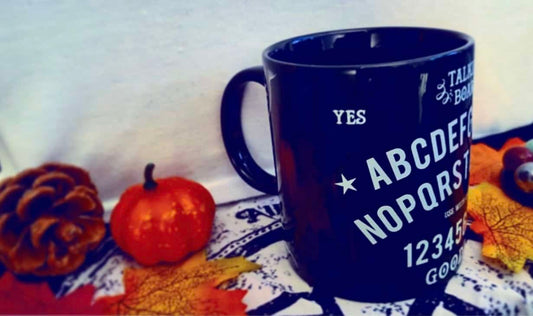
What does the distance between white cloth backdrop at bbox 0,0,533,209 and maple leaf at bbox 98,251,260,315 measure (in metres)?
0.12

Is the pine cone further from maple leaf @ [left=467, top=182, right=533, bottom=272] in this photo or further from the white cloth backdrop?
maple leaf @ [left=467, top=182, right=533, bottom=272]

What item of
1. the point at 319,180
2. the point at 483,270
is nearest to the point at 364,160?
the point at 319,180

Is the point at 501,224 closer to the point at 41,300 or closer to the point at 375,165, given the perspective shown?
the point at 375,165

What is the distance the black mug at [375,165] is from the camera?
12.1 inches

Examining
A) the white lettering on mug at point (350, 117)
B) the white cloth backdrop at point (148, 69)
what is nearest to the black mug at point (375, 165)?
the white lettering on mug at point (350, 117)

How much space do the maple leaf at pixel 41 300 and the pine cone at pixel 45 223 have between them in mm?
15

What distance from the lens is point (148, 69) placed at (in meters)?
0.48

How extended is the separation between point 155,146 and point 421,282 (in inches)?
11.6

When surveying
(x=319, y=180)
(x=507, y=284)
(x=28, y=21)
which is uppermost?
(x=28, y=21)

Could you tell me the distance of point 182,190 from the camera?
46 centimetres

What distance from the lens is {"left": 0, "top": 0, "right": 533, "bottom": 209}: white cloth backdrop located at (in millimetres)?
456

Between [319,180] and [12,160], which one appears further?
[12,160]

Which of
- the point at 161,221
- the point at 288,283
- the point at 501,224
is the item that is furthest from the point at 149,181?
the point at 501,224

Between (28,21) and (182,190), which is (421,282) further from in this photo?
(28,21)
